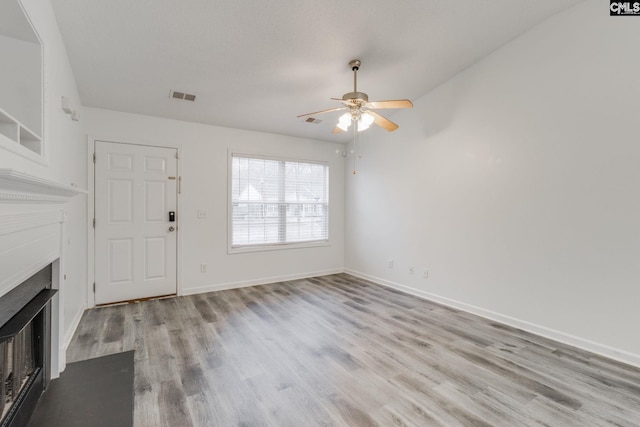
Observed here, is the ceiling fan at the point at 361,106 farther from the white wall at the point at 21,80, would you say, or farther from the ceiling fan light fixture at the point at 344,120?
the white wall at the point at 21,80

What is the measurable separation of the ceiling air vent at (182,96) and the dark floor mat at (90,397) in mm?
2775

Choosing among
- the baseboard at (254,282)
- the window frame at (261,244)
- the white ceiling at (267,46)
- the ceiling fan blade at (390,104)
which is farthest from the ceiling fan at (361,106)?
the baseboard at (254,282)

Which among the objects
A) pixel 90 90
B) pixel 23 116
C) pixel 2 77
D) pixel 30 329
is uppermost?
pixel 90 90

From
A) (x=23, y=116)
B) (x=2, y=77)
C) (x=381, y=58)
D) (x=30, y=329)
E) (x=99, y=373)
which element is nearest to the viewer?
(x=2, y=77)

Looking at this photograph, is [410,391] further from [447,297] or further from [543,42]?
[543,42]

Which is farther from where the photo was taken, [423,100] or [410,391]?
[423,100]

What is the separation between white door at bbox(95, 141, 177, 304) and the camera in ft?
12.0

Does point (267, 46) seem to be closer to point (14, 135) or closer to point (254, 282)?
point (14, 135)

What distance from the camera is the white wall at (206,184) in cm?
382

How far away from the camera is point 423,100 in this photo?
4.09m

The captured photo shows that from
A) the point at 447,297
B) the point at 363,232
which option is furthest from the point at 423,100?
the point at 447,297

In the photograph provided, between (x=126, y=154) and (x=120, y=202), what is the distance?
0.61 meters

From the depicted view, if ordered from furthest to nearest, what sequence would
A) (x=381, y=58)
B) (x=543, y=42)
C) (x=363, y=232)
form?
1. (x=363, y=232)
2. (x=381, y=58)
3. (x=543, y=42)

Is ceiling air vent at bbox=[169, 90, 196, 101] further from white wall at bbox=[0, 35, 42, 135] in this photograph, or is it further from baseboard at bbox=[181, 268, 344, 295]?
baseboard at bbox=[181, 268, 344, 295]
